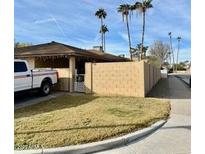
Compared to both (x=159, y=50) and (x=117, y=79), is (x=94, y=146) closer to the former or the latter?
(x=117, y=79)

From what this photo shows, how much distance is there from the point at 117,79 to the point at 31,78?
4.79 metres

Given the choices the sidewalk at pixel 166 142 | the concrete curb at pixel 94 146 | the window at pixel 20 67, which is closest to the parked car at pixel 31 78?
the window at pixel 20 67

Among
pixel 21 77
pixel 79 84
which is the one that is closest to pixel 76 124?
pixel 21 77

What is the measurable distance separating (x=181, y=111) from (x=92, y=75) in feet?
21.6

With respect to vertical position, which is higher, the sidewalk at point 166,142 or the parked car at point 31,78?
the parked car at point 31,78

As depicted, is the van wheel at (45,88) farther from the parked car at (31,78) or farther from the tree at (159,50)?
the tree at (159,50)

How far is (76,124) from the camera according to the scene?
726 centimetres

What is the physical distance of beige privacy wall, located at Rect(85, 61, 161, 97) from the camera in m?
14.0

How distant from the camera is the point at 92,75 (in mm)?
15414

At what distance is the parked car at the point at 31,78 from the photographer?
40.2 ft

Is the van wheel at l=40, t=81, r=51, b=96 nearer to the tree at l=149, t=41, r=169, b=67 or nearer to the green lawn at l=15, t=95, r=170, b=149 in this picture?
the green lawn at l=15, t=95, r=170, b=149

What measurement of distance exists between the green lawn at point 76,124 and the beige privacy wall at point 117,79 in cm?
392
